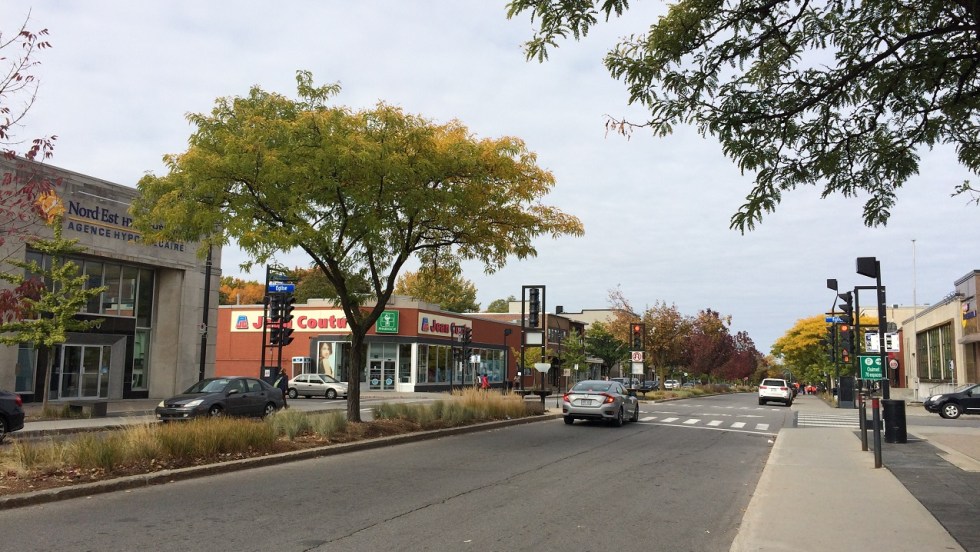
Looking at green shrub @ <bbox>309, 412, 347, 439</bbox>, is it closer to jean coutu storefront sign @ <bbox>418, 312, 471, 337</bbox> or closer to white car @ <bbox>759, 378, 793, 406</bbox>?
jean coutu storefront sign @ <bbox>418, 312, 471, 337</bbox>

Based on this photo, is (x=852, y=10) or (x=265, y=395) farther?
(x=265, y=395)

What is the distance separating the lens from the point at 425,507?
8594 millimetres

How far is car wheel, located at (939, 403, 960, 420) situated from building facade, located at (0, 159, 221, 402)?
30.3 meters

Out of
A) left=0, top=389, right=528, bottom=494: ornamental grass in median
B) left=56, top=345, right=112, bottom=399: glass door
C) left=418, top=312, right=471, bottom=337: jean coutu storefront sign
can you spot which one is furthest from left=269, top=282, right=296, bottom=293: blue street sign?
left=418, top=312, right=471, bottom=337: jean coutu storefront sign

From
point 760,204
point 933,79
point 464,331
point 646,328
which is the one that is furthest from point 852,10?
point 646,328

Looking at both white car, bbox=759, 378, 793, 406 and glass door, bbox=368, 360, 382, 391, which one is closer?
white car, bbox=759, 378, 793, 406

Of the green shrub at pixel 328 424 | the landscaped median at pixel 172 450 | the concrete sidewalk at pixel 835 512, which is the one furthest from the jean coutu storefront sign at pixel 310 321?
the concrete sidewalk at pixel 835 512

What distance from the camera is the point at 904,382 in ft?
250

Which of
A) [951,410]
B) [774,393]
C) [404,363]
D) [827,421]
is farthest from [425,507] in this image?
[404,363]

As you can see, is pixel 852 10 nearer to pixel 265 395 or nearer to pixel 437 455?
pixel 437 455

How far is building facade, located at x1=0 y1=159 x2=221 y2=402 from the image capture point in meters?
26.1

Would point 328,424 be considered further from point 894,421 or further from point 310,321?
point 310,321

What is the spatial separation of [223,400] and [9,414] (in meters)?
5.14

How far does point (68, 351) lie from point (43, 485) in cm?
2195
